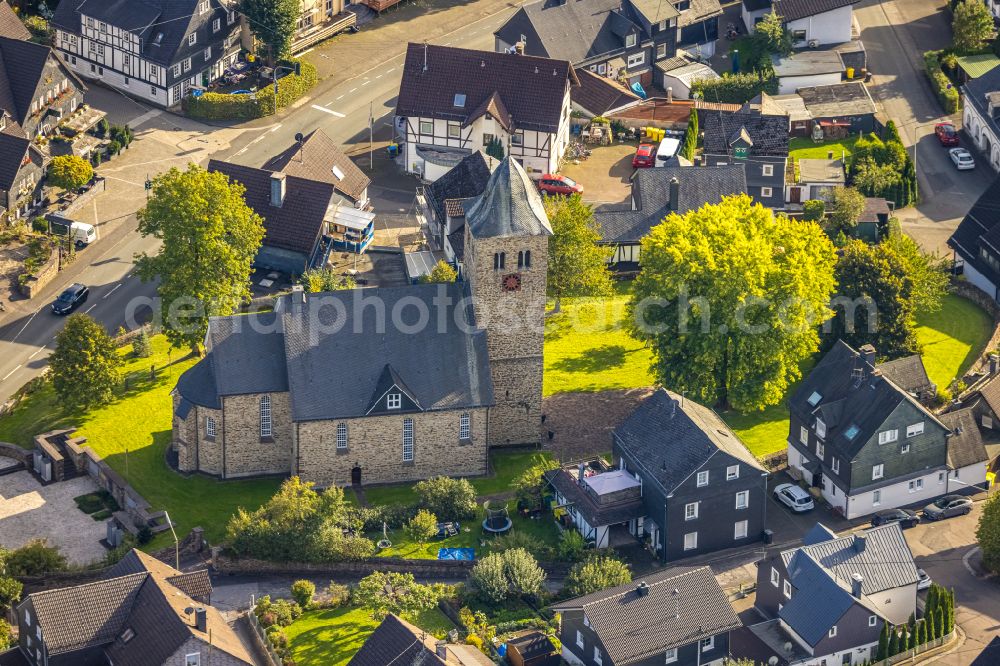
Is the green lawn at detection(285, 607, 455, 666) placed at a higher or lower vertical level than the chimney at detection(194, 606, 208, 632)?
lower

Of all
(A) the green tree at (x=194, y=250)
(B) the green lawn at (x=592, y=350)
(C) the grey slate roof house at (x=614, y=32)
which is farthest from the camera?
(C) the grey slate roof house at (x=614, y=32)

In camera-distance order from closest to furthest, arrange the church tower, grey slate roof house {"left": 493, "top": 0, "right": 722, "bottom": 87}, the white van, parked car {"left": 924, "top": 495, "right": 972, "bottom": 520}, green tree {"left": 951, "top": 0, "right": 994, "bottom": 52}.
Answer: the church tower
parked car {"left": 924, "top": 495, "right": 972, "bottom": 520}
the white van
grey slate roof house {"left": 493, "top": 0, "right": 722, "bottom": 87}
green tree {"left": 951, "top": 0, "right": 994, "bottom": 52}

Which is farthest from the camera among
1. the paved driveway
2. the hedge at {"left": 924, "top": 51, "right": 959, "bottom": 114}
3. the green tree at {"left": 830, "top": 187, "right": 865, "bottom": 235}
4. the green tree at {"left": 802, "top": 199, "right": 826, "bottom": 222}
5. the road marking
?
the hedge at {"left": 924, "top": 51, "right": 959, "bottom": 114}

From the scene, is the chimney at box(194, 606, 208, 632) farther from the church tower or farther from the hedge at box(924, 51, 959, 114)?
the hedge at box(924, 51, 959, 114)

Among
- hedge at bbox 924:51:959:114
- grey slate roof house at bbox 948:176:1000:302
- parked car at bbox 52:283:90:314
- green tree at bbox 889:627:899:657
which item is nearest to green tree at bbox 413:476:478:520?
green tree at bbox 889:627:899:657

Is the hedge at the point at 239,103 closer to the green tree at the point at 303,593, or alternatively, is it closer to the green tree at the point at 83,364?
the green tree at the point at 83,364

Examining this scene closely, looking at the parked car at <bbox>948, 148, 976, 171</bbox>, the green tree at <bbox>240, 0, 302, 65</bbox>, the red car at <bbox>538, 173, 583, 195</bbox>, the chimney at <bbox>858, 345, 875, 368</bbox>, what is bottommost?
the chimney at <bbox>858, 345, 875, 368</bbox>

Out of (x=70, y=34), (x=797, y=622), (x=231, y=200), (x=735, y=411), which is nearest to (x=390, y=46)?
(x=70, y=34)

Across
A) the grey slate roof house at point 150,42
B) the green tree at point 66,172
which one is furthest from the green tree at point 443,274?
the grey slate roof house at point 150,42
